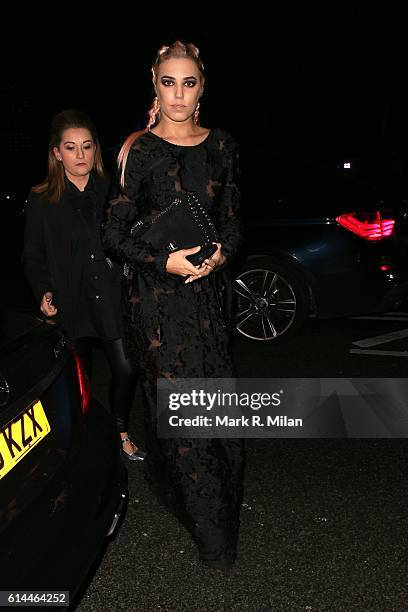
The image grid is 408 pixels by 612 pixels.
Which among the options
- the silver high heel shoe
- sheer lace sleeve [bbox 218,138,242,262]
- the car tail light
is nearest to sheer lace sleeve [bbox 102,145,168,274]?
sheer lace sleeve [bbox 218,138,242,262]

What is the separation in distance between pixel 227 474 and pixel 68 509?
3.01ft

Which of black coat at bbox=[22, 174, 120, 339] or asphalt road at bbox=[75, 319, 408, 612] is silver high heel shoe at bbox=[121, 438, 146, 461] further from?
black coat at bbox=[22, 174, 120, 339]

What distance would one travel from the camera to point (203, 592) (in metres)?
2.72

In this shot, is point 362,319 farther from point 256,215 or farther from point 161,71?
point 161,71

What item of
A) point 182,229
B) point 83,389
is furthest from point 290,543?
point 182,229

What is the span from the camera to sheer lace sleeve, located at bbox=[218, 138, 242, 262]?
109 inches

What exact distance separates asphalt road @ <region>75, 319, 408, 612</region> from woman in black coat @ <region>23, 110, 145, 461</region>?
0.88 meters

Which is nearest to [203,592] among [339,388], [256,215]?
[339,388]

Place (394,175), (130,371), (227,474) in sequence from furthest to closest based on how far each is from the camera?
(394,175) → (130,371) → (227,474)

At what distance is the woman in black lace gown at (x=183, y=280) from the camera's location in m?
2.69

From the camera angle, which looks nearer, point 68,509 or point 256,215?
point 68,509

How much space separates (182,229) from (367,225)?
145 inches

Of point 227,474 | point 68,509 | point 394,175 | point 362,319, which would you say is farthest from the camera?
point 394,175

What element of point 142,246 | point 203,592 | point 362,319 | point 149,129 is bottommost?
point 362,319
